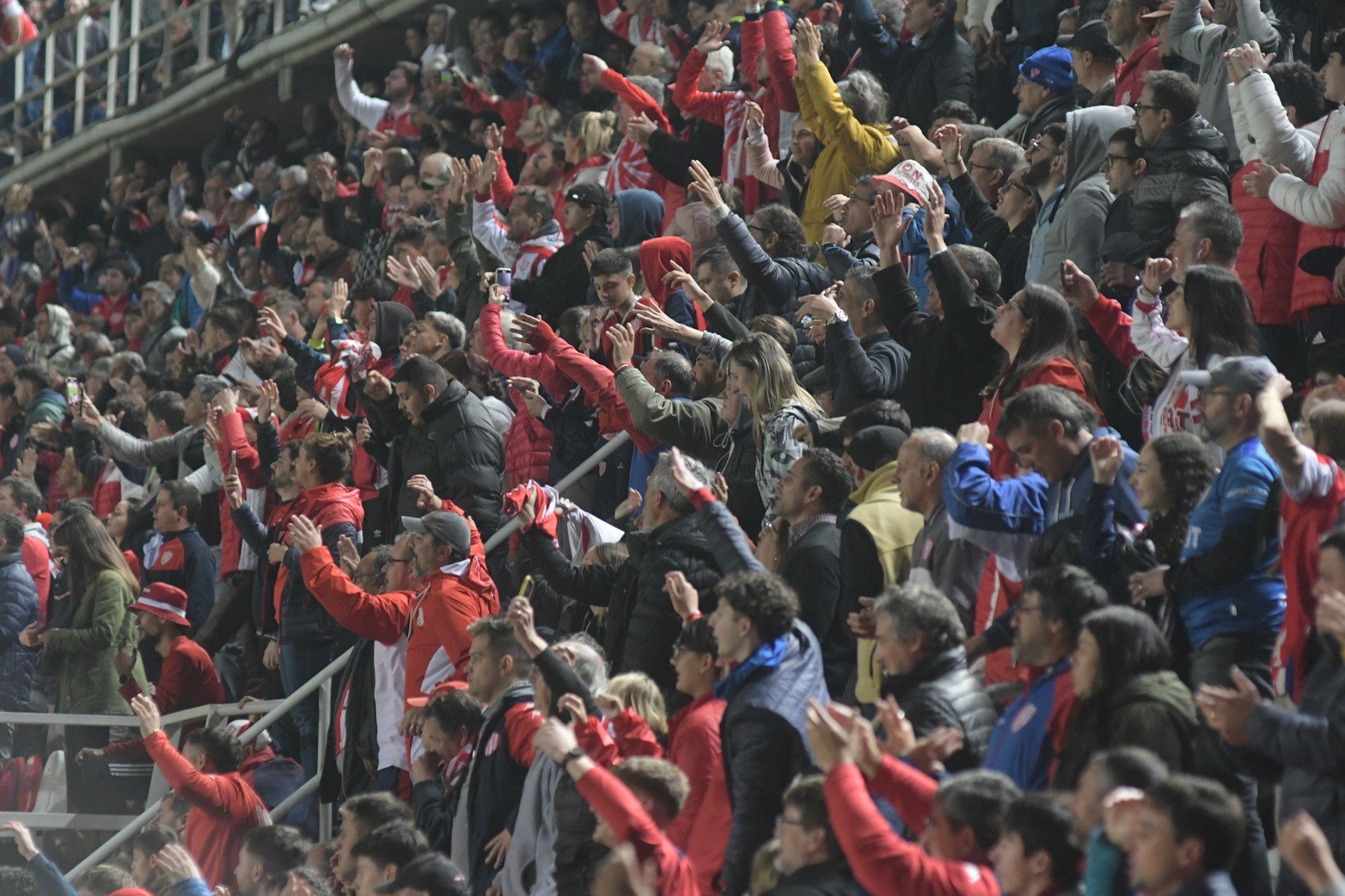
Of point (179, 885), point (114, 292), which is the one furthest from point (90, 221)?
point (179, 885)

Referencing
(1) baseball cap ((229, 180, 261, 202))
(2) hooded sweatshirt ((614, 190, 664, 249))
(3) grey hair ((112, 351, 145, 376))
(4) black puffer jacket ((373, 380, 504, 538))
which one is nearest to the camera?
(4) black puffer jacket ((373, 380, 504, 538))

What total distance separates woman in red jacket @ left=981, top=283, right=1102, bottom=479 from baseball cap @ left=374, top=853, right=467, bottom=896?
2.16 m

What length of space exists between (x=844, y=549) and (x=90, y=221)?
16037 mm

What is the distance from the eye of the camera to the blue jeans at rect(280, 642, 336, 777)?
9320mm

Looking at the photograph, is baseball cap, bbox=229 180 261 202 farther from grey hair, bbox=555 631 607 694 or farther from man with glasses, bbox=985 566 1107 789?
man with glasses, bbox=985 566 1107 789

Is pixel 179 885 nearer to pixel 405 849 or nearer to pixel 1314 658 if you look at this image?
pixel 405 849

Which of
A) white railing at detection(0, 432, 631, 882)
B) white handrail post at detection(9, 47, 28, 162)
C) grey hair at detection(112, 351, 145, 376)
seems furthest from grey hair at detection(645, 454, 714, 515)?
white handrail post at detection(9, 47, 28, 162)

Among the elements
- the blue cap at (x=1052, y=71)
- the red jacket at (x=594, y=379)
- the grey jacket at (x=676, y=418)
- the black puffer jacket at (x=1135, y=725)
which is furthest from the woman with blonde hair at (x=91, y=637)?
the black puffer jacket at (x=1135, y=725)

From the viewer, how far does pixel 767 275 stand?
9055mm

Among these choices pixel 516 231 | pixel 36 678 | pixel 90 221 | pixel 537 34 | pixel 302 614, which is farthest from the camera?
pixel 90 221

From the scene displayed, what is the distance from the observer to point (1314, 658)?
A: 5234mm

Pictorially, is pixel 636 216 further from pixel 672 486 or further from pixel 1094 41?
pixel 672 486

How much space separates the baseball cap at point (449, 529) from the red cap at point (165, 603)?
7.69 ft

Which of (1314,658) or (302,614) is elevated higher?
(1314,658)
